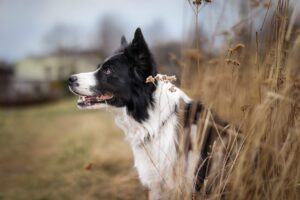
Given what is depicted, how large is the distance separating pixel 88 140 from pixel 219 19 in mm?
5100

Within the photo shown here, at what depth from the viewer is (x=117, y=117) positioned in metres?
3.80

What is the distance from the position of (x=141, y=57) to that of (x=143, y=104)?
1.41 ft

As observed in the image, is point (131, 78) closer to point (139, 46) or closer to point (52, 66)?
point (139, 46)

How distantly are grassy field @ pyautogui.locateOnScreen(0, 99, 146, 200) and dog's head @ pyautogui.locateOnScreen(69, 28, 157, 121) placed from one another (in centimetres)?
61

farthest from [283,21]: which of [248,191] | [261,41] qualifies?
Answer: [248,191]

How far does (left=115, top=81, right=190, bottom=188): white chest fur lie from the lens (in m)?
3.35

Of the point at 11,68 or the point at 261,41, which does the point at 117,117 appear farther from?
the point at 11,68

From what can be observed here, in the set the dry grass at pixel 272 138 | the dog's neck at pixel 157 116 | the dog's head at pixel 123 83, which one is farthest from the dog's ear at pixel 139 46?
the dry grass at pixel 272 138

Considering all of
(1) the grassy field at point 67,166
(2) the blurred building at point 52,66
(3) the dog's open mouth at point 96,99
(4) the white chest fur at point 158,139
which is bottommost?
(2) the blurred building at point 52,66

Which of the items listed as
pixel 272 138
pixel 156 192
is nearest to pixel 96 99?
pixel 156 192

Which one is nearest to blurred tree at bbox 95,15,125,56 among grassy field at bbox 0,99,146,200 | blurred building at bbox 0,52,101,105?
blurred building at bbox 0,52,101,105

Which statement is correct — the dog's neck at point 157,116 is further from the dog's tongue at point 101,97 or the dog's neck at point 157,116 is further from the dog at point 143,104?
the dog's tongue at point 101,97

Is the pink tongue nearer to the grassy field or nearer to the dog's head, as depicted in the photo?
the dog's head

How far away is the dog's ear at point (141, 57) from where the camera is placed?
11.5 feet
